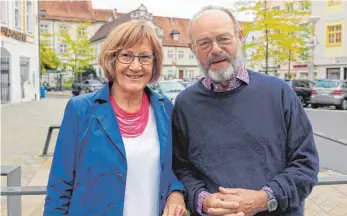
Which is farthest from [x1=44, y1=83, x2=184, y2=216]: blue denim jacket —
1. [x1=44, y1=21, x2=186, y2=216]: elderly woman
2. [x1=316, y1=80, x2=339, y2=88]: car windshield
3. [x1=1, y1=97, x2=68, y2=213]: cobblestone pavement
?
[x1=316, y1=80, x2=339, y2=88]: car windshield

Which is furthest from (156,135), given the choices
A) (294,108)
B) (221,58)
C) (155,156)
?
(294,108)

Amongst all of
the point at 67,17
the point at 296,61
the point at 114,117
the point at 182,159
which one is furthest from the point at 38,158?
the point at 67,17

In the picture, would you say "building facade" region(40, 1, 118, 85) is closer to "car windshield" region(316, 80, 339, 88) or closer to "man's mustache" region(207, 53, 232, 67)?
"car windshield" region(316, 80, 339, 88)

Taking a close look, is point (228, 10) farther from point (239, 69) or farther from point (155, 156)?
point (155, 156)

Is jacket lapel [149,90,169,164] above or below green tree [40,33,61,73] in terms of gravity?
below

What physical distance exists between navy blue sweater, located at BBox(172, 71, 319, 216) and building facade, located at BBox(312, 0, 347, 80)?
34.5 metres

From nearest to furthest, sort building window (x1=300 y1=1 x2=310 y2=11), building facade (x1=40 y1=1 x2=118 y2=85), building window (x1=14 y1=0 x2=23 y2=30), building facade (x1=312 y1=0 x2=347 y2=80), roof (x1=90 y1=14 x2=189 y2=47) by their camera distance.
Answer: building window (x1=14 y1=0 x2=23 y2=30)
building facade (x1=312 y1=0 x2=347 y2=80)
building window (x1=300 y1=1 x2=310 y2=11)
roof (x1=90 y1=14 x2=189 y2=47)
building facade (x1=40 y1=1 x2=118 y2=85)

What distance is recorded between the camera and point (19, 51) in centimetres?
2475

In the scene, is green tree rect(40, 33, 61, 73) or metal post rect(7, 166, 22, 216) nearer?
metal post rect(7, 166, 22, 216)

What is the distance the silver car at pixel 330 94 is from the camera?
70.0ft

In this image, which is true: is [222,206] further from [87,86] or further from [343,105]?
[87,86]

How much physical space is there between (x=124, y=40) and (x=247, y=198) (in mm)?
965

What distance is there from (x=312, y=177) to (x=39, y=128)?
11940 mm

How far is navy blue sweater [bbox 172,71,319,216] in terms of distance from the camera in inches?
79.7
